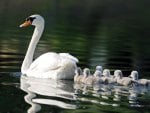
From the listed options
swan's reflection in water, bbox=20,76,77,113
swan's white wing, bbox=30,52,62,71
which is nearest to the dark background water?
swan's white wing, bbox=30,52,62,71

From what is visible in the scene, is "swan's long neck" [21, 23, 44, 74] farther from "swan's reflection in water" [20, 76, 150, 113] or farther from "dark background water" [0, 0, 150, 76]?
"swan's reflection in water" [20, 76, 150, 113]

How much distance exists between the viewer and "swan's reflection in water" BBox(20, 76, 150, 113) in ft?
56.7

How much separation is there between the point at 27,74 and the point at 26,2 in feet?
146

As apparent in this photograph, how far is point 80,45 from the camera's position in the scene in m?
29.8

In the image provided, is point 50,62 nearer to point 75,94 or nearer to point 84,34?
point 75,94

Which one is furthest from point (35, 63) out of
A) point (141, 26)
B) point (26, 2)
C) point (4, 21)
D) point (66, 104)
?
point (26, 2)

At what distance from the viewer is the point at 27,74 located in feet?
72.2

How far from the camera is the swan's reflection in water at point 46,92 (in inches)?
678

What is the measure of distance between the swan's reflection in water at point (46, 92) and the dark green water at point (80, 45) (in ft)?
0.10

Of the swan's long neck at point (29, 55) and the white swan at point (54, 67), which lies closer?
the white swan at point (54, 67)

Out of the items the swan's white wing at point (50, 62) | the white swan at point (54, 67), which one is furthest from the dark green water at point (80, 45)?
the swan's white wing at point (50, 62)

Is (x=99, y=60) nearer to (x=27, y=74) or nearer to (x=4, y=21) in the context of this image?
(x=27, y=74)

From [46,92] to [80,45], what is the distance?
440 inches

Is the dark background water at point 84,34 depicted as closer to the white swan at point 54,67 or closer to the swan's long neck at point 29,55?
the swan's long neck at point 29,55
